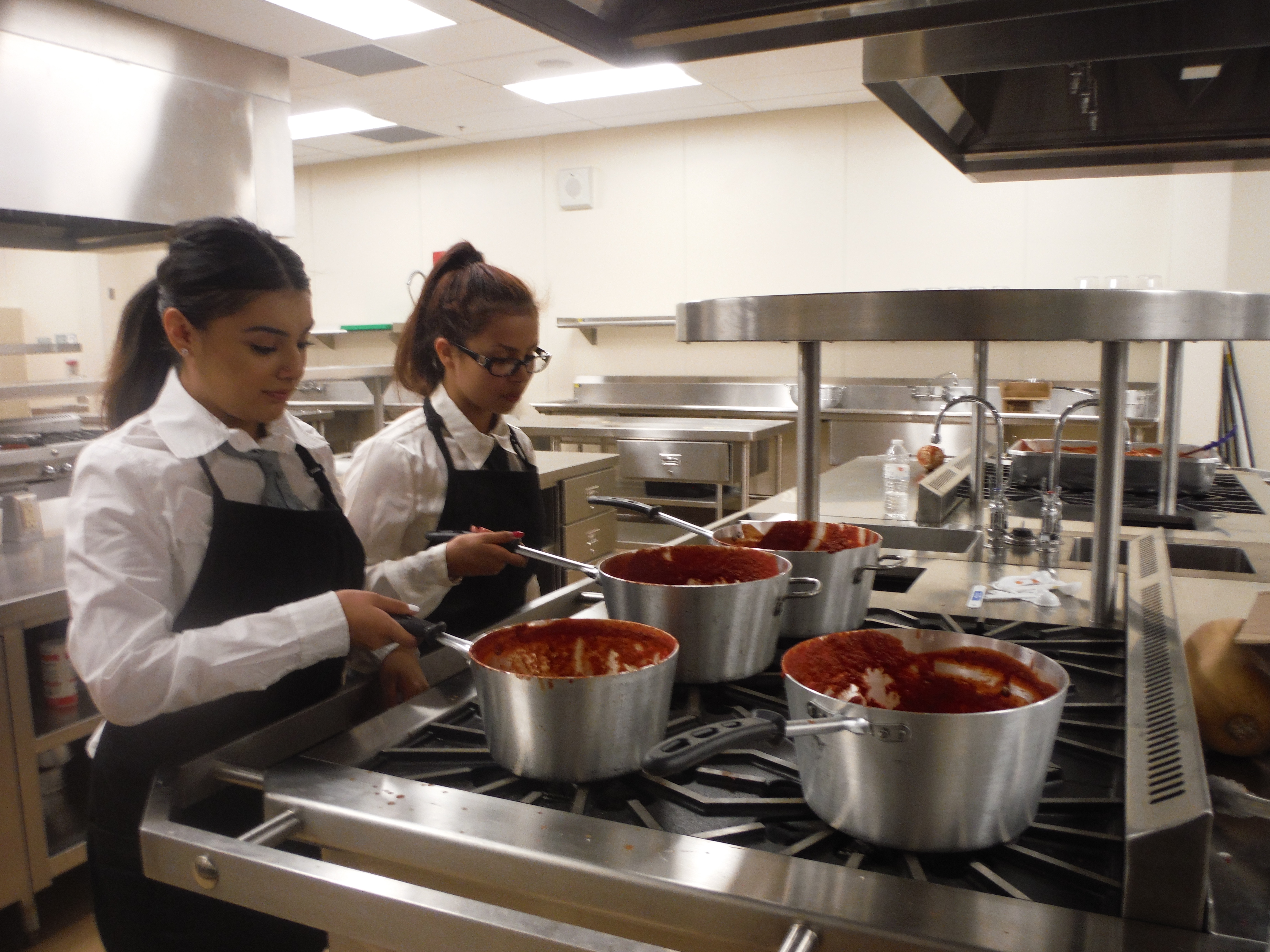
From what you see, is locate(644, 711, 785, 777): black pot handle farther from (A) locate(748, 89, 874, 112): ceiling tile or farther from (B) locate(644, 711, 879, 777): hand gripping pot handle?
(A) locate(748, 89, 874, 112): ceiling tile

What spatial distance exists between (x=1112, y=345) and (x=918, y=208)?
4.66 meters

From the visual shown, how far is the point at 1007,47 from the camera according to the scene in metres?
1.21

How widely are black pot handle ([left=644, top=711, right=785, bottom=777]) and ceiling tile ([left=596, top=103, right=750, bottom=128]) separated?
5390mm

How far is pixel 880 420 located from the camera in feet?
17.2

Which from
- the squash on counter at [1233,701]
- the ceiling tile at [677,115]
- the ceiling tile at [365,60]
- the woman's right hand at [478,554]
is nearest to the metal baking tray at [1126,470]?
the squash on counter at [1233,701]

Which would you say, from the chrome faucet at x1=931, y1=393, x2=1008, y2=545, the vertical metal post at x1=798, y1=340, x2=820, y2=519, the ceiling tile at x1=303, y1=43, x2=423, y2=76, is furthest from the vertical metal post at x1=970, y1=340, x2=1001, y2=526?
the ceiling tile at x1=303, y1=43, x2=423, y2=76

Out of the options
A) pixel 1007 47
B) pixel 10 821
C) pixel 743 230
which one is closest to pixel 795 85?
pixel 743 230

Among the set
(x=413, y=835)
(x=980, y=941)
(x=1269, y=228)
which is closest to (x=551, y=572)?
(x=413, y=835)

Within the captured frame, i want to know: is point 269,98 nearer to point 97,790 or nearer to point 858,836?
point 97,790

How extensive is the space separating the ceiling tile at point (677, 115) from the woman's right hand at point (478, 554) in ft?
15.5

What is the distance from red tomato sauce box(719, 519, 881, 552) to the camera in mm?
1238

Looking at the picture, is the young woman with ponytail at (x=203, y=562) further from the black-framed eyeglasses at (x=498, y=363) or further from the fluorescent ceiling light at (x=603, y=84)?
the fluorescent ceiling light at (x=603, y=84)

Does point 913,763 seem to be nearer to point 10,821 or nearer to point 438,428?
point 438,428

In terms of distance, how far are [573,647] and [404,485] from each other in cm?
83
